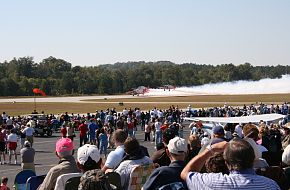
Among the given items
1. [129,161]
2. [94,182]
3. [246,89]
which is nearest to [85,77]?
[246,89]

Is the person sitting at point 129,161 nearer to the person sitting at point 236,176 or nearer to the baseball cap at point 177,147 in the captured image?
the baseball cap at point 177,147

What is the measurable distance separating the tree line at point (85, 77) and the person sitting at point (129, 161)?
115 m

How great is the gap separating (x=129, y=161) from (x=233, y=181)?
2.48 metres

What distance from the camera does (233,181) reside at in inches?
155

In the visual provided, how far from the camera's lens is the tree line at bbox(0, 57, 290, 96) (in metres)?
124

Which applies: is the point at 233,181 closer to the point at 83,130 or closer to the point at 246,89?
the point at 83,130

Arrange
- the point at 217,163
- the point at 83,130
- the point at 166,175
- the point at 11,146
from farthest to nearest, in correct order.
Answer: the point at 83,130, the point at 11,146, the point at 166,175, the point at 217,163

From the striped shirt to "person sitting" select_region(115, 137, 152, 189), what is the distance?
2.19 m

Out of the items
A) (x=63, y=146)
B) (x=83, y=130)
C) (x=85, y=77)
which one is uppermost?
(x=85, y=77)

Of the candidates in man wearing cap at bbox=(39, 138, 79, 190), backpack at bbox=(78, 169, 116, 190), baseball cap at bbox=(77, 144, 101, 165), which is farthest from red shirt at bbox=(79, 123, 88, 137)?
backpack at bbox=(78, 169, 116, 190)

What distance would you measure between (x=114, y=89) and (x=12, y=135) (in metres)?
115

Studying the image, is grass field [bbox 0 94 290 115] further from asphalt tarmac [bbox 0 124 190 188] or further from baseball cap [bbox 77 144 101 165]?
baseball cap [bbox 77 144 101 165]

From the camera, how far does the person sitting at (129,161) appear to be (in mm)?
6113

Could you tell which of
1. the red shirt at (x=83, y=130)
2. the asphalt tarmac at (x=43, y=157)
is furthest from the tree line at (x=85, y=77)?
the red shirt at (x=83, y=130)
